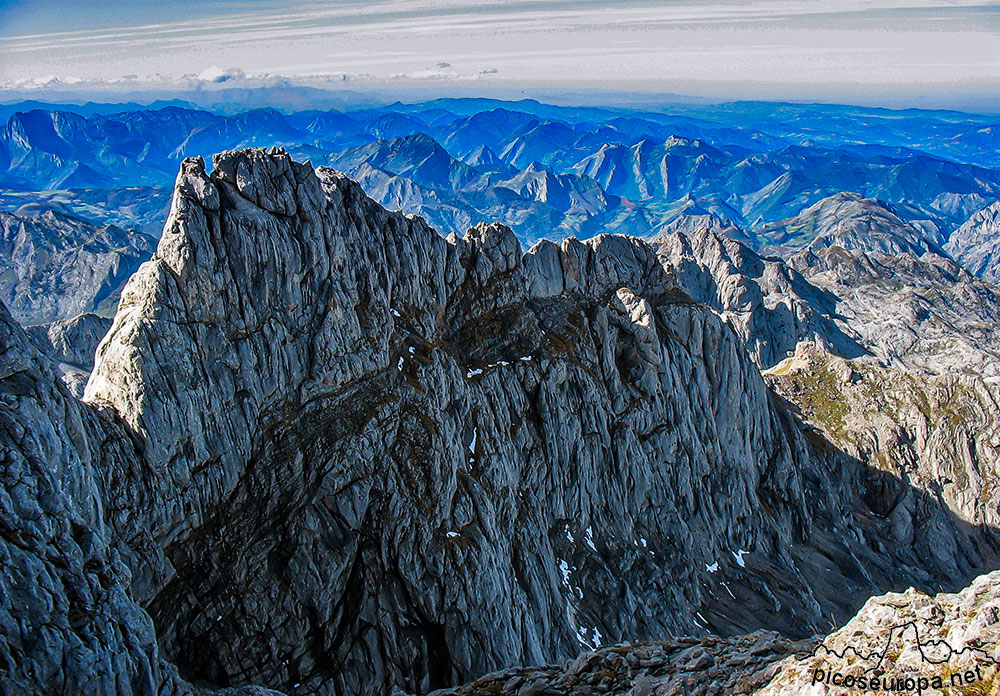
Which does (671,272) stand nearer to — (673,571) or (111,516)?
(673,571)

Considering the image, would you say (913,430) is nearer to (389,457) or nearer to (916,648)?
(389,457)

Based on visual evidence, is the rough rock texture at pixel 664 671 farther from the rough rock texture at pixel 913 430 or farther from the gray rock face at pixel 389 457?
the rough rock texture at pixel 913 430

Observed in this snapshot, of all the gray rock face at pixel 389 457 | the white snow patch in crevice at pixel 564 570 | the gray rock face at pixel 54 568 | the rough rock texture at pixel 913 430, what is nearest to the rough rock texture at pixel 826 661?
the gray rock face at pixel 389 457

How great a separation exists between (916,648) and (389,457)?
134 ft

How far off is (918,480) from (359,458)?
346 feet

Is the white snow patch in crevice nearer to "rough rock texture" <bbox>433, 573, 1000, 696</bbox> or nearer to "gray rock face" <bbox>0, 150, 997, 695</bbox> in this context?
"gray rock face" <bbox>0, 150, 997, 695</bbox>

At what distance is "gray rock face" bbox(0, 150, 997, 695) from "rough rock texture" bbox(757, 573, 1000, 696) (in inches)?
1134

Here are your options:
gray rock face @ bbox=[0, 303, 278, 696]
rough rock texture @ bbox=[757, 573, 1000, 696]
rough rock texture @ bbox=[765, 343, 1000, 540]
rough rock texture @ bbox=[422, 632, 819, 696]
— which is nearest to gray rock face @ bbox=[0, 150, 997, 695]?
gray rock face @ bbox=[0, 303, 278, 696]

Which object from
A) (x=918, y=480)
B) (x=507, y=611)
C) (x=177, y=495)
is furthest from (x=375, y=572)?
(x=918, y=480)

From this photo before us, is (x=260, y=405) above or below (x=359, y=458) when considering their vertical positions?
above

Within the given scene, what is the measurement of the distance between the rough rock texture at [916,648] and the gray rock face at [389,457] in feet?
94.5

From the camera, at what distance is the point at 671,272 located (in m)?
97.3

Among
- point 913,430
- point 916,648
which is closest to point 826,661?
point 916,648

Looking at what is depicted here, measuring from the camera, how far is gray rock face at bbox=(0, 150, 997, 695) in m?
43.1
